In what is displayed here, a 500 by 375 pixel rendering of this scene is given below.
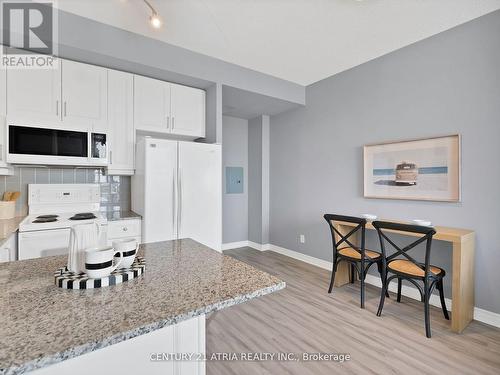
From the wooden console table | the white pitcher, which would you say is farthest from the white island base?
the wooden console table

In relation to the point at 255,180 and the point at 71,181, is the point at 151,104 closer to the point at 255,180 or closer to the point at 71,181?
the point at 71,181

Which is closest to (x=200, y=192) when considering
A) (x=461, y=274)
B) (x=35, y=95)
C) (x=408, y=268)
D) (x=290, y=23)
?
(x=35, y=95)

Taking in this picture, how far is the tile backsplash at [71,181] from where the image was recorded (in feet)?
8.49

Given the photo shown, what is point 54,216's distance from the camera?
253cm

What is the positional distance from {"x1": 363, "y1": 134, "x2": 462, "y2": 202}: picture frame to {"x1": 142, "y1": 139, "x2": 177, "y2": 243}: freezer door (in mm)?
2277

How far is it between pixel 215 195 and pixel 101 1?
1997 mm

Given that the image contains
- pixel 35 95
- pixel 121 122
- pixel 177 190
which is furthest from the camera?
pixel 121 122

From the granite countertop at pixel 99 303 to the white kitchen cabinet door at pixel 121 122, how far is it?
1.72 m

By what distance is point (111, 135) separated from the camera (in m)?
2.74

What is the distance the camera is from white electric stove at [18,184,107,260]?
2121mm

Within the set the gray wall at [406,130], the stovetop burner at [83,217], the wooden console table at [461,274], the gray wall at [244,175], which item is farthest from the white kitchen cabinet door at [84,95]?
the wooden console table at [461,274]

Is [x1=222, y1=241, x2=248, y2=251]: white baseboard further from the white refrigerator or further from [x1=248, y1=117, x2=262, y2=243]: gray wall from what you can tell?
the white refrigerator

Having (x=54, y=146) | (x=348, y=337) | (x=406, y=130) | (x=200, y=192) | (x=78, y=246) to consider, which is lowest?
(x=348, y=337)

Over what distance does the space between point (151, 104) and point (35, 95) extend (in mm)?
1030
